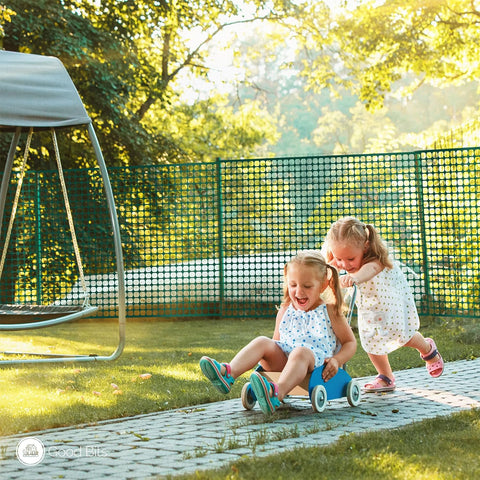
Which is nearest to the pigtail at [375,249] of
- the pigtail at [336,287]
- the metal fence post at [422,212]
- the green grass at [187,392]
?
the pigtail at [336,287]

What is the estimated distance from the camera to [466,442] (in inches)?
134

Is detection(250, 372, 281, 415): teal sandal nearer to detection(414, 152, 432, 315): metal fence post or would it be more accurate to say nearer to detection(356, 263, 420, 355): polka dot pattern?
detection(356, 263, 420, 355): polka dot pattern

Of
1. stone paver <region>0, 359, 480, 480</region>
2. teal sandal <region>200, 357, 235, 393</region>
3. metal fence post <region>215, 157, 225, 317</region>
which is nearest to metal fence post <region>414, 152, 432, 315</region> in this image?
metal fence post <region>215, 157, 225, 317</region>

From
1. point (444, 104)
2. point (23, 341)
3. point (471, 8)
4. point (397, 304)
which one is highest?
point (444, 104)

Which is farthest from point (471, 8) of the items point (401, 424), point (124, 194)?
point (401, 424)

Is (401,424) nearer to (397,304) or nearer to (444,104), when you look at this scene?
(397,304)

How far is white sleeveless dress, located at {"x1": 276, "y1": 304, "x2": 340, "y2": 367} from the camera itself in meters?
4.31

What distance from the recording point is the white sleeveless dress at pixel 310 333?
14.1 ft

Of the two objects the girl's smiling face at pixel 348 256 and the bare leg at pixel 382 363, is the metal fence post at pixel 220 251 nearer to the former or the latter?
the bare leg at pixel 382 363

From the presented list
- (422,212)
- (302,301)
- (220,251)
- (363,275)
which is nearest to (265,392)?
(302,301)

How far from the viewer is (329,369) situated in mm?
4180

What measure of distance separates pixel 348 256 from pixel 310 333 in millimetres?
612

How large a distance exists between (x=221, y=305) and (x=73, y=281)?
2290mm

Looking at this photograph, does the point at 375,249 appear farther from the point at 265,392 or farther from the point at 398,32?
the point at 398,32
